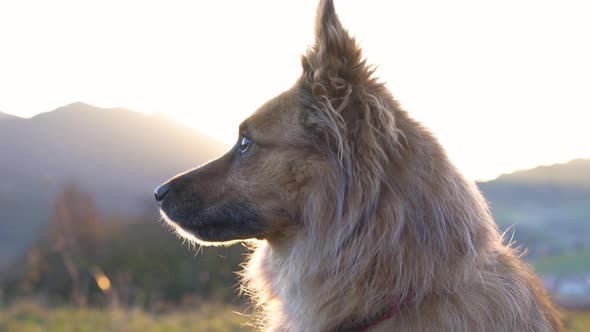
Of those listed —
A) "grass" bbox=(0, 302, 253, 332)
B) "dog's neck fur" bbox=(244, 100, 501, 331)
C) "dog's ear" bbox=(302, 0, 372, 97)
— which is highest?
"dog's ear" bbox=(302, 0, 372, 97)

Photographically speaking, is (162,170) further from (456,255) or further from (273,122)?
(456,255)

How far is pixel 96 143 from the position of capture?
12.3 metres

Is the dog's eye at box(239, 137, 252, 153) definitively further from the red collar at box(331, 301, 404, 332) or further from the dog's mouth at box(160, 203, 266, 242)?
the red collar at box(331, 301, 404, 332)

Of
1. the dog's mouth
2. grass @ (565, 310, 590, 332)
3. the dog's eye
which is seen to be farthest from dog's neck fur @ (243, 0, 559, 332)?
grass @ (565, 310, 590, 332)

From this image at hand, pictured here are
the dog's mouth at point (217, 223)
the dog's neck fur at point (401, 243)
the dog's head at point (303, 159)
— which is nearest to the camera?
the dog's neck fur at point (401, 243)

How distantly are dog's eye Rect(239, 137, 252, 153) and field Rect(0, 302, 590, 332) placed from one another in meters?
4.09

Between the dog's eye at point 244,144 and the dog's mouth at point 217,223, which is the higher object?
the dog's eye at point 244,144

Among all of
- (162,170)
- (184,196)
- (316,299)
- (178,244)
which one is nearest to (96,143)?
(162,170)

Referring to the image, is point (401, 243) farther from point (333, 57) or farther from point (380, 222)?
point (333, 57)

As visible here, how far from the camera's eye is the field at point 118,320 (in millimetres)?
7141

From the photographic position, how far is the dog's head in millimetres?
2893

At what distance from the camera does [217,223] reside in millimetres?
3295

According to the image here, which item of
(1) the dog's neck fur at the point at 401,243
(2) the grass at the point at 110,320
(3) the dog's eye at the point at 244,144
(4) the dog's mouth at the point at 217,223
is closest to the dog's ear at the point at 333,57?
(1) the dog's neck fur at the point at 401,243

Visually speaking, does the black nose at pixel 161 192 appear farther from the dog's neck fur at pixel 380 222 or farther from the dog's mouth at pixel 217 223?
the dog's neck fur at pixel 380 222
